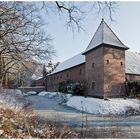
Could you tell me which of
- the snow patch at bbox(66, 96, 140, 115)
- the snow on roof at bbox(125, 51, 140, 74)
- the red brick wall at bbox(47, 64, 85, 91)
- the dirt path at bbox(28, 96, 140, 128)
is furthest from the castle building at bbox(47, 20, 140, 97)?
the dirt path at bbox(28, 96, 140, 128)

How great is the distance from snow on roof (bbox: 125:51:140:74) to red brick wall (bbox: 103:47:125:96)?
2349 mm

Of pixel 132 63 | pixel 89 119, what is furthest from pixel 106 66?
pixel 89 119

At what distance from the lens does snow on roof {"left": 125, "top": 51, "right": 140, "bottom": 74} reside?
69.5ft

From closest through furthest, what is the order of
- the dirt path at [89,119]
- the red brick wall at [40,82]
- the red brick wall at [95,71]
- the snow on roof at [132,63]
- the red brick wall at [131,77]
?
1. the dirt path at [89,119]
2. the red brick wall at [95,71]
3. the red brick wall at [131,77]
4. the snow on roof at [132,63]
5. the red brick wall at [40,82]

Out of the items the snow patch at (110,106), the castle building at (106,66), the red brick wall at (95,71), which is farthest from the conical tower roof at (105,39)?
the snow patch at (110,106)

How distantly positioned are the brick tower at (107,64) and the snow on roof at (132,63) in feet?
8.54

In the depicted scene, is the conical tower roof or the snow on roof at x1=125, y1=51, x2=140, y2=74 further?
the snow on roof at x1=125, y1=51, x2=140, y2=74

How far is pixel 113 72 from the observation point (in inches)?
712

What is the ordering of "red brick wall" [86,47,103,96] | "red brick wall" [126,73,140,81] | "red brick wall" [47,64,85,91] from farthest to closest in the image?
"red brick wall" [47,64,85,91] < "red brick wall" [126,73,140,81] < "red brick wall" [86,47,103,96]

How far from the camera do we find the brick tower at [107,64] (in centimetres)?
1766

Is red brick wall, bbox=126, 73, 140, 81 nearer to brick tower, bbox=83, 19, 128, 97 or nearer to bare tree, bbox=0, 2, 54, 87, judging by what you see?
brick tower, bbox=83, 19, 128, 97

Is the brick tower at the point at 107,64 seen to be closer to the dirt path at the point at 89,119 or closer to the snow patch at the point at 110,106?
the snow patch at the point at 110,106

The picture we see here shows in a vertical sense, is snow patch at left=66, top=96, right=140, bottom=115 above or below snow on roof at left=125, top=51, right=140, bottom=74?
below

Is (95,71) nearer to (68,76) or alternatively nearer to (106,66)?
(106,66)
